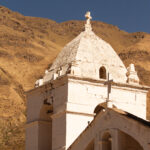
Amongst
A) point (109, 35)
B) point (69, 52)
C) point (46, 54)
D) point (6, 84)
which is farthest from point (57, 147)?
point (109, 35)

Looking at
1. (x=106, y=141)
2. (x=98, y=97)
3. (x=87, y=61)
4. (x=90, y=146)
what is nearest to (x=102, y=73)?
(x=87, y=61)

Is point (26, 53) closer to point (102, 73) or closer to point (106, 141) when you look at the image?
point (102, 73)

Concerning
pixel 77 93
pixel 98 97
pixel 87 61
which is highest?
pixel 87 61

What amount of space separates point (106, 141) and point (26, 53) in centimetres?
9932

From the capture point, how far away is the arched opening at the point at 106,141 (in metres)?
14.2

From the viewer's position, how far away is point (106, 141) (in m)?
14.3

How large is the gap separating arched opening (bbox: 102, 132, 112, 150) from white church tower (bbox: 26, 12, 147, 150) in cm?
157

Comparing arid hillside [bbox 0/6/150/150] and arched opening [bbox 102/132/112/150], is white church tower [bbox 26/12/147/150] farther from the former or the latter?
arid hillside [bbox 0/6/150/150]

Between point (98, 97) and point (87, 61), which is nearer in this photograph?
point (98, 97)

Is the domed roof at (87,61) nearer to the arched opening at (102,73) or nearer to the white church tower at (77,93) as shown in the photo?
the white church tower at (77,93)

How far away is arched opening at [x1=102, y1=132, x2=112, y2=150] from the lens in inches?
560

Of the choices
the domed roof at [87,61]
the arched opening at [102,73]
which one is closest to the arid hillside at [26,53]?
the domed roof at [87,61]

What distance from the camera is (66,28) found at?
5773 inches

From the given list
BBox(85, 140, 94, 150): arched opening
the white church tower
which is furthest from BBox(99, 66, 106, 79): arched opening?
BBox(85, 140, 94, 150): arched opening
